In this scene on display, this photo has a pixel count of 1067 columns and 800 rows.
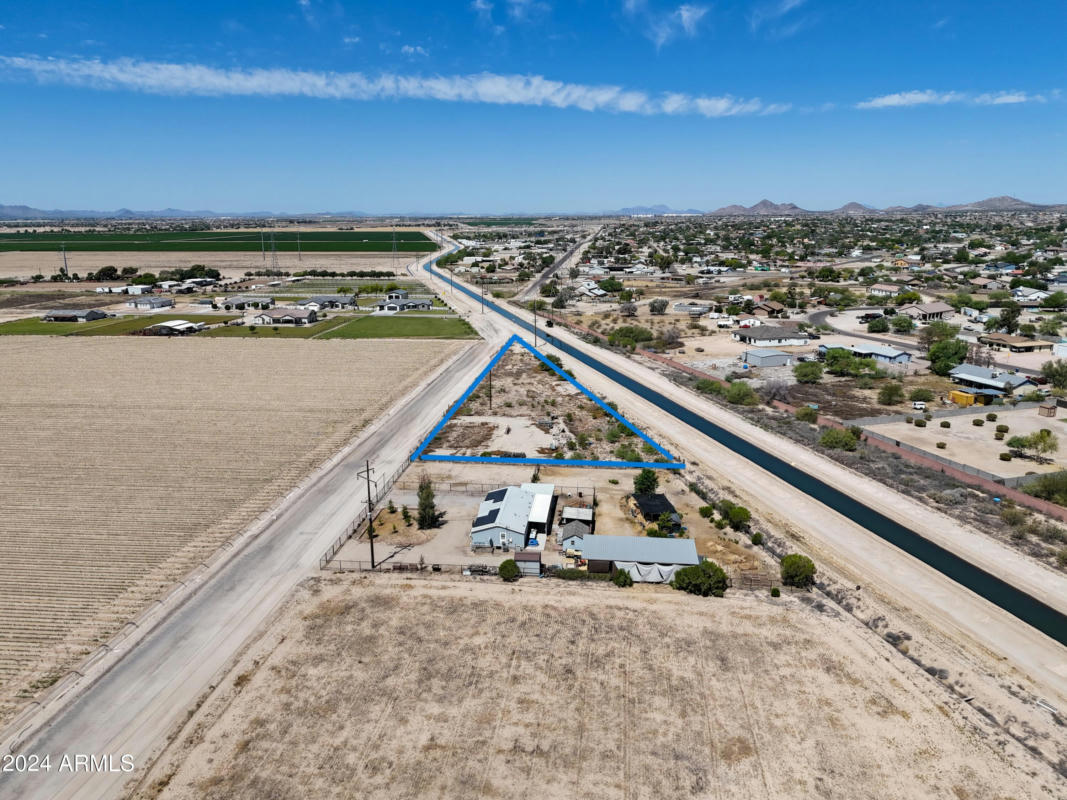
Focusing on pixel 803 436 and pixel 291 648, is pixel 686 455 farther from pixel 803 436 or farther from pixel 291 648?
pixel 291 648

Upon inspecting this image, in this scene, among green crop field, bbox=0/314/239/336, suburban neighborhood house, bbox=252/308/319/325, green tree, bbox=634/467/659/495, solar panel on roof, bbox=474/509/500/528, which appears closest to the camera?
solar panel on roof, bbox=474/509/500/528

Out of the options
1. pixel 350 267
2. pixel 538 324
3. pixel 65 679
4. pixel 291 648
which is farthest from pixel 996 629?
pixel 350 267

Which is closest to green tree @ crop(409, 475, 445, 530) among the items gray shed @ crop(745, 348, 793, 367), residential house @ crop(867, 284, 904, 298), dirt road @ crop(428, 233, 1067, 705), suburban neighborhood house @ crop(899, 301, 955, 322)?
dirt road @ crop(428, 233, 1067, 705)

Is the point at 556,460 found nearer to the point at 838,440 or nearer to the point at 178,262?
the point at 838,440

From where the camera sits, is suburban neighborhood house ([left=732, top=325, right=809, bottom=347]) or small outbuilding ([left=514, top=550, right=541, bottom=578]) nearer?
small outbuilding ([left=514, top=550, right=541, bottom=578])

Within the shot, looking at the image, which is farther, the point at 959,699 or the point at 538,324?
the point at 538,324

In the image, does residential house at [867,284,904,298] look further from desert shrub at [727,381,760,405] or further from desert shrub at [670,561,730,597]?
desert shrub at [670,561,730,597]

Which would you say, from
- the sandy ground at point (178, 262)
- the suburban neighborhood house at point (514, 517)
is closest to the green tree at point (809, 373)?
the suburban neighborhood house at point (514, 517)
